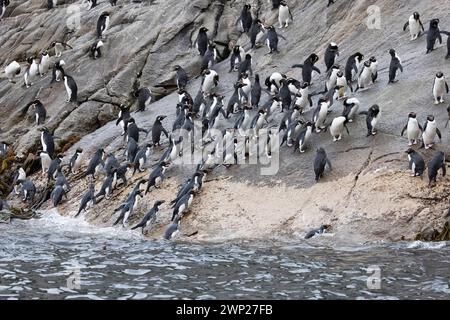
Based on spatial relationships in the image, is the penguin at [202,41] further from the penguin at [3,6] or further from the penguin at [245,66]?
the penguin at [3,6]

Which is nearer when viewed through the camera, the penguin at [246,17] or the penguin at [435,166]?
the penguin at [435,166]

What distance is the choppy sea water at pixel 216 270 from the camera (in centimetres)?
1223

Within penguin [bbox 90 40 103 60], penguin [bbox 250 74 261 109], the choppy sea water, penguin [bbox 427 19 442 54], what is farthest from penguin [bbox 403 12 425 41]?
penguin [bbox 90 40 103 60]

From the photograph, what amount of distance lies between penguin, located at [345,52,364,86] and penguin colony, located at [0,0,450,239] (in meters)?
0.03

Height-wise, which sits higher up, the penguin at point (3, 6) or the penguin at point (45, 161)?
the penguin at point (3, 6)

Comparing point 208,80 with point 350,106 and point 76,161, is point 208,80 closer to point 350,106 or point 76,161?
point 76,161

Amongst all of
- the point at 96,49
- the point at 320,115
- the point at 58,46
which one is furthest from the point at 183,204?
the point at 58,46

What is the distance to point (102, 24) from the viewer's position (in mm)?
29531

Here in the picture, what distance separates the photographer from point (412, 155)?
17.0 m

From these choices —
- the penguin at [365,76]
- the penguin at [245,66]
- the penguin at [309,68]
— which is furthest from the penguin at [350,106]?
the penguin at [245,66]

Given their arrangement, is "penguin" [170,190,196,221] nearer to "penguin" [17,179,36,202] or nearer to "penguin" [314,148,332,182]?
"penguin" [314,148,332,182]

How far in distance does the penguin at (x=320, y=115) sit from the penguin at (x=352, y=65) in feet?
5.81

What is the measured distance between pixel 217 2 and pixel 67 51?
567 cm
